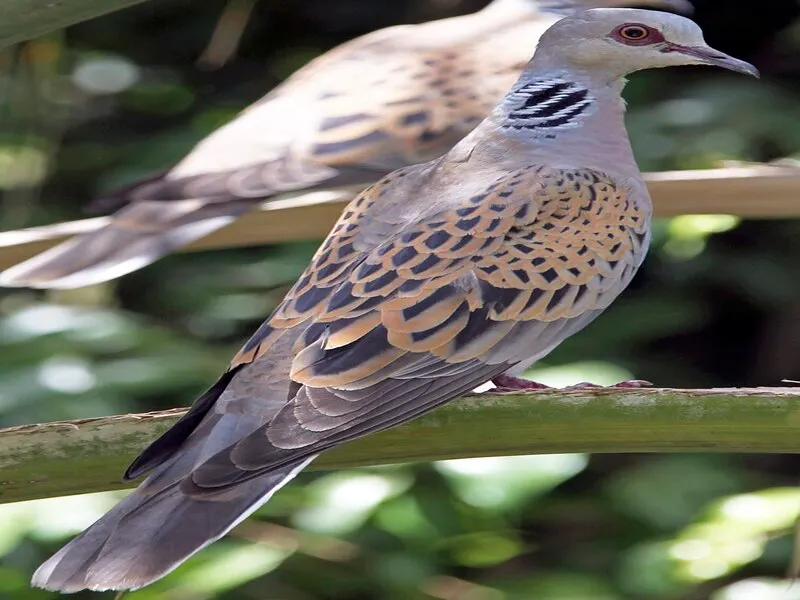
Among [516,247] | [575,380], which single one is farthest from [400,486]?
[516,247]

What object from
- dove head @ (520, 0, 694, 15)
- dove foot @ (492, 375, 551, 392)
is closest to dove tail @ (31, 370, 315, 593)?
dove foot @ (492, 375, 551, 392)

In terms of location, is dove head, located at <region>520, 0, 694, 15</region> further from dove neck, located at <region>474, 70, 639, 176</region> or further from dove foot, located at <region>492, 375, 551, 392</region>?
dove foot, located at <region>492, 375, 551, 392</region>

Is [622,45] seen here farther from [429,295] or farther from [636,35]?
[429,295]

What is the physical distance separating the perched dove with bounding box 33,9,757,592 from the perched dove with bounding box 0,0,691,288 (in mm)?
386

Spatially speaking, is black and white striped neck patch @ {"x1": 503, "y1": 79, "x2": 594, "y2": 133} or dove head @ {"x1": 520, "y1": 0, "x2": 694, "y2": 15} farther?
dove head @ {"x1": 520, "y1": 0, "x2": 694, "y2": 15}

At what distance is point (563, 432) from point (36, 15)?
55cm

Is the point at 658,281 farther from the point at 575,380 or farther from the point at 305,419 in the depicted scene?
the point at 305,419

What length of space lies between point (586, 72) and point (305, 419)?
0.77 m

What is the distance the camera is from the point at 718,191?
136 cm

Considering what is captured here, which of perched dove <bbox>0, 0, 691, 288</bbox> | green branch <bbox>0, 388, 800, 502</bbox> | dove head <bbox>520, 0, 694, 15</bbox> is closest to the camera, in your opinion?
green branch <bbox>0, 388, 800, 502</bbox>

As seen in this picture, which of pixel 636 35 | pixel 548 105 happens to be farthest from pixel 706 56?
pixel 548 105

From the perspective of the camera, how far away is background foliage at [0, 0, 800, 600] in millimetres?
1811

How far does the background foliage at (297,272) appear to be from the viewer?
181cm

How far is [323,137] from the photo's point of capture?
7.29 ft
